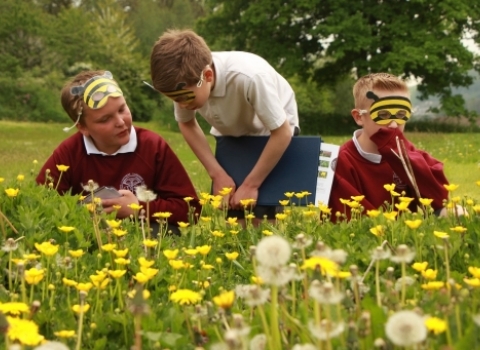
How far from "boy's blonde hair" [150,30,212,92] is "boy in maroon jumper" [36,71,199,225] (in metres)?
0.31

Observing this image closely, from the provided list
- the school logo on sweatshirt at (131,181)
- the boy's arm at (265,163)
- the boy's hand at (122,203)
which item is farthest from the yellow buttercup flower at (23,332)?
the boy's arm at (265,163)

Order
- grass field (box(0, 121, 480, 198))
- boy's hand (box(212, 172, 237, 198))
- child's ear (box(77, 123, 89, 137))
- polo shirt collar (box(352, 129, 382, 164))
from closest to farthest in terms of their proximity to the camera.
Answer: child's ear (box(77, 123, 89, 137))
polo shirt collar (box(352, 129, 382, 164))
boy's hand (box(212, 172, 237, 198))
grass field (box(0, 121, 480, 198))

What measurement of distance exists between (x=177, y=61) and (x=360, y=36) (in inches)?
904

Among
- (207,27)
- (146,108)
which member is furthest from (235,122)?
(146,108)

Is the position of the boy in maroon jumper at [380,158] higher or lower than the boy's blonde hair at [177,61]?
lower

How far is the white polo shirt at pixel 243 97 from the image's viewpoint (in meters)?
4.22

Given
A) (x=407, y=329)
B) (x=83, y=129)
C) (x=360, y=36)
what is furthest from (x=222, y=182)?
(x=360, y=36)

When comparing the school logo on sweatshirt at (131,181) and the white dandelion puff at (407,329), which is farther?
the school logo on sweatshirt at (131,181)

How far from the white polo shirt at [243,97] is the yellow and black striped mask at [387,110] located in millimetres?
589

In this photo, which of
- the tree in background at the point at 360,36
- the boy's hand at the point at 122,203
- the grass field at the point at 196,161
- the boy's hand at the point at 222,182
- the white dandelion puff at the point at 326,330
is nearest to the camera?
the white dandelion puff at the point at 326,330

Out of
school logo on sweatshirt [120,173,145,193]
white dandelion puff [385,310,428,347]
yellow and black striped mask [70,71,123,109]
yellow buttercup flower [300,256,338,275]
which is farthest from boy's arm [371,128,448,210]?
white dandelion puff [385,310,428,347]

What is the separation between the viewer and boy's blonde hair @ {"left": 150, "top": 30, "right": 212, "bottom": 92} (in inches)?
157

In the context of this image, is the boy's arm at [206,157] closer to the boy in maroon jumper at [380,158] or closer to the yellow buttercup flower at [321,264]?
the boy in maroon jumper at [380,158]

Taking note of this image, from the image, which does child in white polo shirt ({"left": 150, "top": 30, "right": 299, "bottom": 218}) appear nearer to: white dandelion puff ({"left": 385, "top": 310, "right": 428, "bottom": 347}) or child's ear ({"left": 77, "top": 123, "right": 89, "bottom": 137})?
child's ear ({"left": 77, "top": 123, "right": 89, "bottom": 137})
